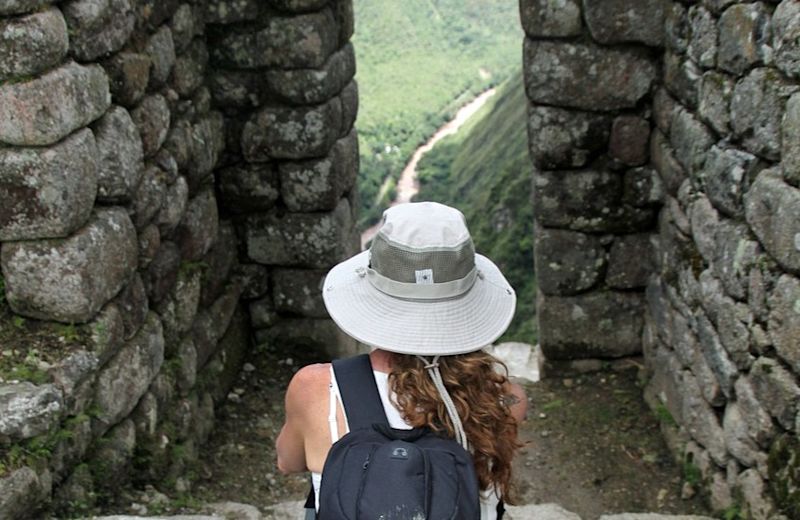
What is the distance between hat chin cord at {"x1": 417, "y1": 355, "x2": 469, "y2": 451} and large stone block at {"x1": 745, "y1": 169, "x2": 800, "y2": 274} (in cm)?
153

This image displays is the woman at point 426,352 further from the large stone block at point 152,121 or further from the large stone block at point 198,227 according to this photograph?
the large stone block at point 198,227

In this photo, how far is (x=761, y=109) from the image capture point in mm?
3443

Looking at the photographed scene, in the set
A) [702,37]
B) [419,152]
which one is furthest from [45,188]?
[419,152]

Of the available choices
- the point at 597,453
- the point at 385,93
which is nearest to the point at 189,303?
the point at 597,453

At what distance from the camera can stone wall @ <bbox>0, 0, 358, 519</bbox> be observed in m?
3.32

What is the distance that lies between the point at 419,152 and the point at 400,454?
2194 cm

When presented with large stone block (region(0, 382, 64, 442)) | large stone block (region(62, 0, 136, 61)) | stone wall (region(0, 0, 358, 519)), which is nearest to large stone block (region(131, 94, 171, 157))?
stone wall (region(0, 0, 358, 519))

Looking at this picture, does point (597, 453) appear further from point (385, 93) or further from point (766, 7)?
point (385, 93)

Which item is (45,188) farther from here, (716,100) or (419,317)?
(716,100)

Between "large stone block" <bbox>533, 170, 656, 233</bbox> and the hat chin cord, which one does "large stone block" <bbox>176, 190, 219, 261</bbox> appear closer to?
"large stone block" <bbox>533, 170, 656, 233</bbox>

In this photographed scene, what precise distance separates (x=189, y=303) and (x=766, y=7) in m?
3.01

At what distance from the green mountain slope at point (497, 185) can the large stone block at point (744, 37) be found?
414cm

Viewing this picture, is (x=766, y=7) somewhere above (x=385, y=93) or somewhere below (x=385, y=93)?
above

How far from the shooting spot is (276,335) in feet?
20.2
